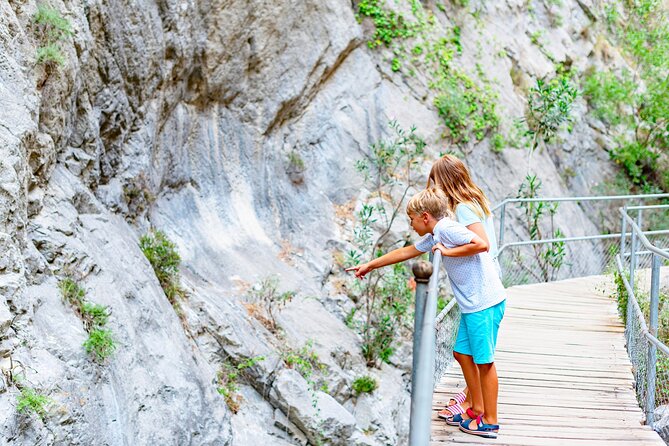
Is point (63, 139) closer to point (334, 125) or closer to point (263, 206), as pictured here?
point (263, 206)

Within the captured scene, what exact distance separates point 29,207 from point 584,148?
1484cm

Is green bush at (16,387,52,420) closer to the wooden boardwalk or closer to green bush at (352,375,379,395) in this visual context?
the wooden boardwalk

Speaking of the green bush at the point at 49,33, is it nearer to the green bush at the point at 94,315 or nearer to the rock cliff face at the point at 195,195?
the rock cliff face at the point at 195,195

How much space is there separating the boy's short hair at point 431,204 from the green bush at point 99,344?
10.1 ft

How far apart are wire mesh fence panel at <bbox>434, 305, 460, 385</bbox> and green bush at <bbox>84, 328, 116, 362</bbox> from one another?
109 inches

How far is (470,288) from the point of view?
447 cm

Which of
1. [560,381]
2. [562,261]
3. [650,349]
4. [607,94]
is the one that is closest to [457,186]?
[650,349]

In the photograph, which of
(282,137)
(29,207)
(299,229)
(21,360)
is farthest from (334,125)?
(21,360)

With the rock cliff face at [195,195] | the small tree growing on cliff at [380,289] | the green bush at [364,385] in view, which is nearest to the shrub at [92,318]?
the rock cliff face at [195,195]

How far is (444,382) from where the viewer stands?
581cm

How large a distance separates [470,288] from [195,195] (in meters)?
6.86

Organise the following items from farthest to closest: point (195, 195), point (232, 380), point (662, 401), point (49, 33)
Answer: point (195, 195) → point (232, 380) → point (49, 33) → point (662, 401)

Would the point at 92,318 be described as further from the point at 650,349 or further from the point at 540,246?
the point at 540,246

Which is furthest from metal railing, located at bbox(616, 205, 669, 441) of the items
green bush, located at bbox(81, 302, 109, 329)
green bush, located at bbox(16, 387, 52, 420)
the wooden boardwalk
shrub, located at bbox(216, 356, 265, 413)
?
green bush, located at bbox(81, 302, 109, 329)
